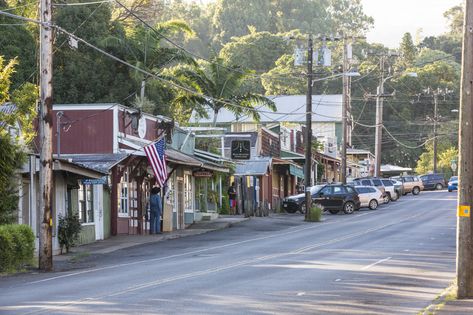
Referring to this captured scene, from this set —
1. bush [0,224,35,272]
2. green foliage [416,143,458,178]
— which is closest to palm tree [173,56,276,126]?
bush [0,224,35,272]

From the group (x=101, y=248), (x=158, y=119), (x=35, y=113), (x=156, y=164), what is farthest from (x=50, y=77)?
(x=158, y=119)

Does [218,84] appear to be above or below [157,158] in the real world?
above

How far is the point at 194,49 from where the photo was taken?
420 ft

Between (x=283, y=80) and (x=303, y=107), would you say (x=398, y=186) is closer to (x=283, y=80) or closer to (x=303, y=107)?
(x=303, y=107)

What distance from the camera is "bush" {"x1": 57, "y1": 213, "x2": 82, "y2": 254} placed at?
29781 millimetres

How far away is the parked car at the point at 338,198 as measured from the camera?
5441 cm

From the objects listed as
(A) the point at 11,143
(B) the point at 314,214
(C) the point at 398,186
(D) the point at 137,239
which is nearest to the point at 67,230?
(A) the point at 11,143

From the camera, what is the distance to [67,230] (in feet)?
98.0

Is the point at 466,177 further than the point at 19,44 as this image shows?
No

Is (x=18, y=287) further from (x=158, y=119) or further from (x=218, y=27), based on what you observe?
(x=218, y=27)

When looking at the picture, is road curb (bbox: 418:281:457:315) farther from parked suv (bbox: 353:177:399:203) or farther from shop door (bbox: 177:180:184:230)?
parked suv (bbox: 353:177:399:203)

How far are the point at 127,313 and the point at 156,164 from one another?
21.2m

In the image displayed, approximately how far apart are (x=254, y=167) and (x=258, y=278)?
36676 mm

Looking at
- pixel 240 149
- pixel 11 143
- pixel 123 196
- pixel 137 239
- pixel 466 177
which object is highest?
pixel 240 149
